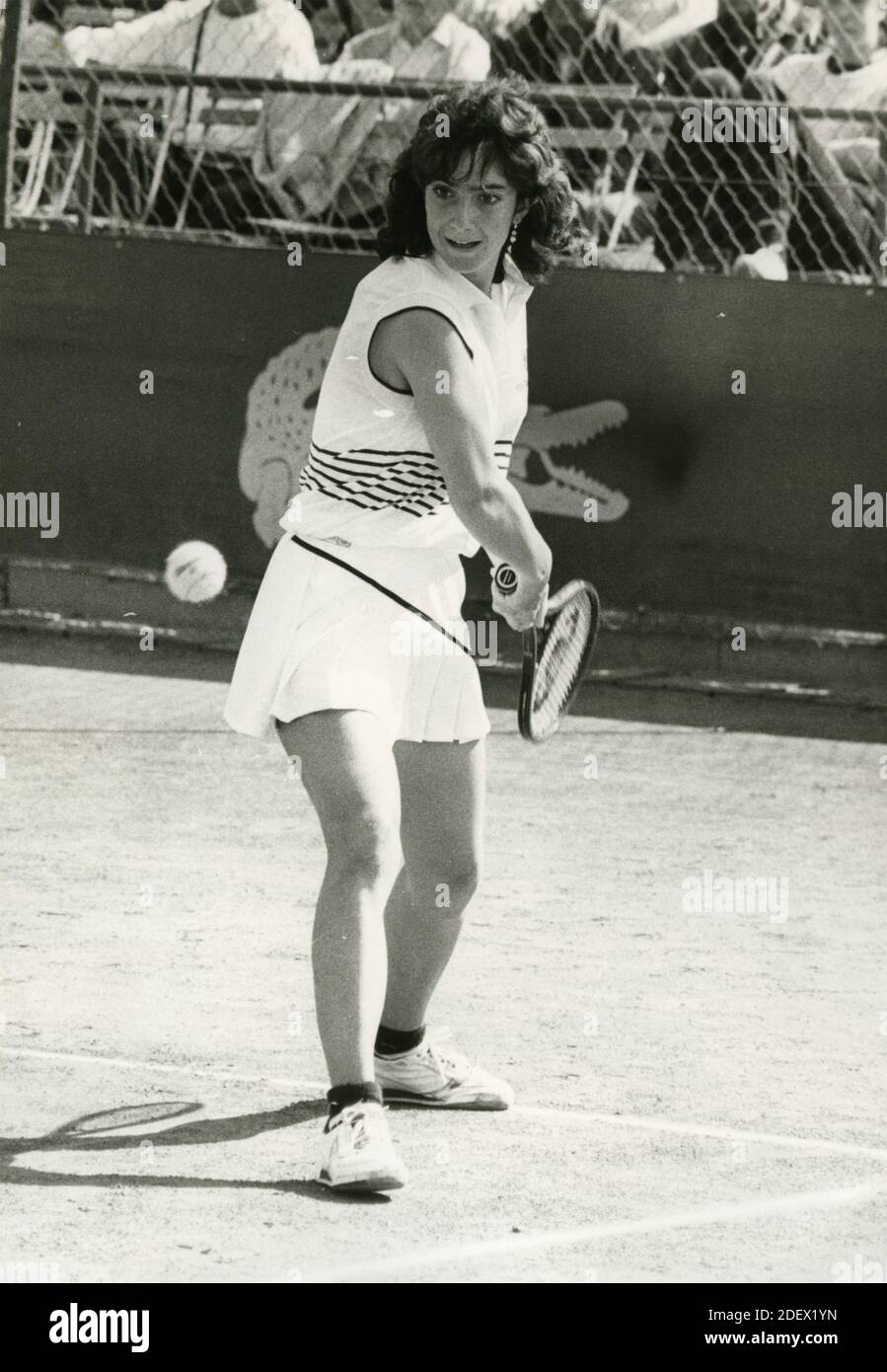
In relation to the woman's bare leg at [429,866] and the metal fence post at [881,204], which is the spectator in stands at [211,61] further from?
the woman's bare leg at [429,866]

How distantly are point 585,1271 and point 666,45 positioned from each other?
6935 millimetres

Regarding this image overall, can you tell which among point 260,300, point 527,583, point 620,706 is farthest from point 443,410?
point 260,300

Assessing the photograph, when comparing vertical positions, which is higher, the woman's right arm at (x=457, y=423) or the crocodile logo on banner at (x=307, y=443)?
the crocodile logo on banner at (x=307, y=443)

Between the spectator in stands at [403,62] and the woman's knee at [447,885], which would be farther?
the spectator in stands at [403,62]

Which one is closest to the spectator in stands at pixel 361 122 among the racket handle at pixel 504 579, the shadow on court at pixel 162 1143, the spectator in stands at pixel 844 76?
the spectator in stands at pixel 844 76

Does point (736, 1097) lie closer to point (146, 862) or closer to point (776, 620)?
point (146, 862)

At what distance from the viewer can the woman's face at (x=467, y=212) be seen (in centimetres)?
417

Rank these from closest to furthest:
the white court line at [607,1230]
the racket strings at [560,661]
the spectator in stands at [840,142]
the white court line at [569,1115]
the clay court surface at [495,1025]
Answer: the white court line at [607,1230], the clay court surface at [495,1025], the white court line at [569,1115], the racket strings at [560,661], the spectator in stands at [840,142]

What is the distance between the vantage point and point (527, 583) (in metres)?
4.09

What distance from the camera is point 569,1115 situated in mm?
4504

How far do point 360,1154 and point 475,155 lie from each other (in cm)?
183

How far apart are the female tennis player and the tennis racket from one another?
0.18m

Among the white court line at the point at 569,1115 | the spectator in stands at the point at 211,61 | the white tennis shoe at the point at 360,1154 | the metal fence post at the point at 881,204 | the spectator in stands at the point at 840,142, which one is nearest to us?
the white tennis shoe at the point at 360,1154

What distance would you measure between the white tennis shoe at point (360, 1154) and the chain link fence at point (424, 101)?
559 centimetres
